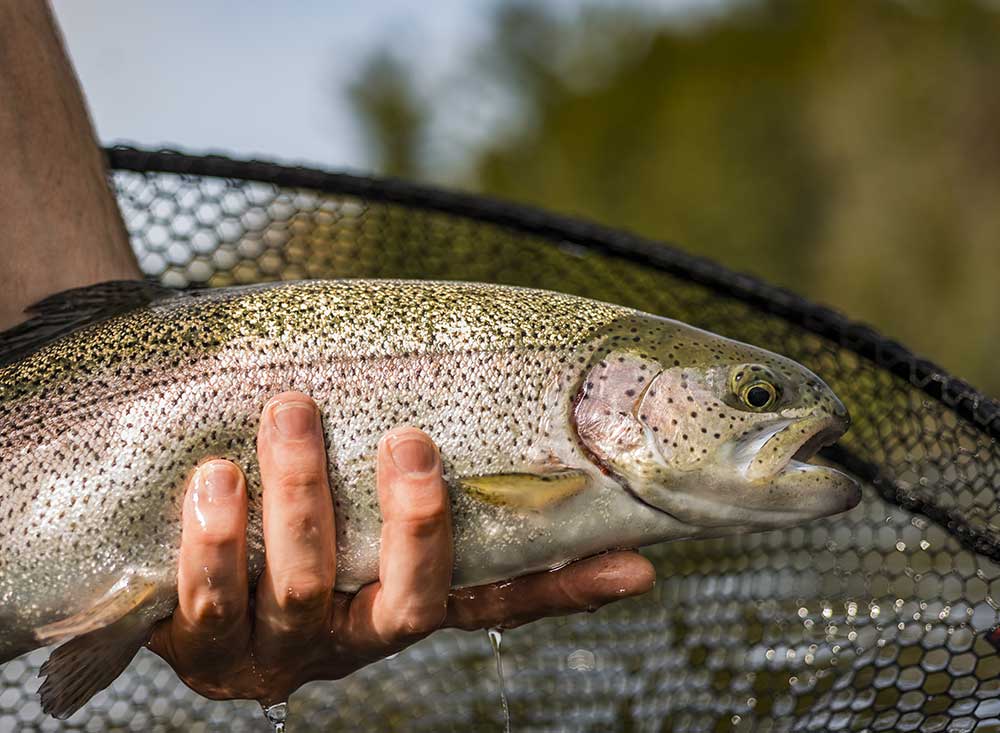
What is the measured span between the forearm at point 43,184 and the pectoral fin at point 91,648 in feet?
2.49

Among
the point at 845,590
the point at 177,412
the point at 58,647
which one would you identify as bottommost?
the point at 845,590

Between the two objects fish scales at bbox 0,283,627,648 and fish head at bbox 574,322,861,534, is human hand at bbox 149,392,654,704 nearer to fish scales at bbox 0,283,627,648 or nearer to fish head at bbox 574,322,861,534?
fish scales at bbox 0,283,627,648

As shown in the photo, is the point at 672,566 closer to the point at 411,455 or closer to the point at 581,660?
the point at 581,660

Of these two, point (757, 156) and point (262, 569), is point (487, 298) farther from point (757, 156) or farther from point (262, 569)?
point (757, 156)

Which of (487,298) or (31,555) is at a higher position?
(487,298)

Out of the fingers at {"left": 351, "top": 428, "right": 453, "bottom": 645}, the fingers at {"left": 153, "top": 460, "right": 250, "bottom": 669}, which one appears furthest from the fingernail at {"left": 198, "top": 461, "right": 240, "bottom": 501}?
the fingers at {"left": 351, "top": 428, "right": 453, "bottom": 645}

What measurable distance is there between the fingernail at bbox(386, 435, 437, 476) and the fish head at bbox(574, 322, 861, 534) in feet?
1.02

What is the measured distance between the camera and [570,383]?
2090 mm

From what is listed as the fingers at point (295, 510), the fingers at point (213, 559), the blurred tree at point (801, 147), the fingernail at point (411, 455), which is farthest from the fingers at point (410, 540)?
the blurred tree at point (801, 147)

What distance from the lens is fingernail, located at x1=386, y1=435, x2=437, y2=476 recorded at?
75.7 inches

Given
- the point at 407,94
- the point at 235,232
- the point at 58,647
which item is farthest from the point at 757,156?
the point at 58,647

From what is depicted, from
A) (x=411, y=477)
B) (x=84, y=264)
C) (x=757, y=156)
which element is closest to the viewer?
(x=411, y=477)

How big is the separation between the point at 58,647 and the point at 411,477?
0.75 m

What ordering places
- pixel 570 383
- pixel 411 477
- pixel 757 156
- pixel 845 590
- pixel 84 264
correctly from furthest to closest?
pixel 757 156 → pixel 845 590 → pixel 84 264 → pixel 570 383 → pixel 411 477
